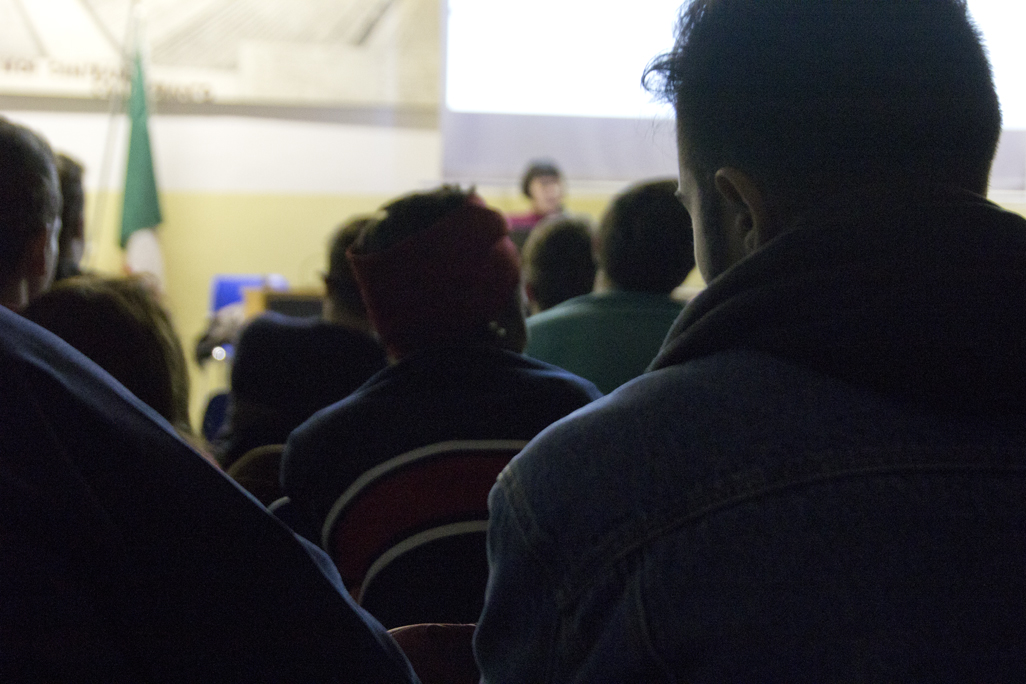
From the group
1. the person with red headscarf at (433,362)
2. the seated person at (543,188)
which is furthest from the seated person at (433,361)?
the seated person at (543,188)

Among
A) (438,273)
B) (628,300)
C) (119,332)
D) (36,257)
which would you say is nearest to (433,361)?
(438,273)

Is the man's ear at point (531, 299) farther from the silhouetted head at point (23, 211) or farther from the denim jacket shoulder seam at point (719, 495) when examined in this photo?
the denim jacket shoulder seam at point (719, 495)

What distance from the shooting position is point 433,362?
1.37 m

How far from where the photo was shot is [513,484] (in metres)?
0.64


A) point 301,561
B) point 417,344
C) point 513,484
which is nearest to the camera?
point 301,561

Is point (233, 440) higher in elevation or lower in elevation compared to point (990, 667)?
lower

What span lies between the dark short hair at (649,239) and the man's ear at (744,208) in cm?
122

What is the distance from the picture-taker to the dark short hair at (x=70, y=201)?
197 centimetres

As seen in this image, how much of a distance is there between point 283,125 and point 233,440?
14.0ft

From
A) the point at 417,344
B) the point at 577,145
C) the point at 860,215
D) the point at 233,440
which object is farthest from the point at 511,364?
the point at 577,145

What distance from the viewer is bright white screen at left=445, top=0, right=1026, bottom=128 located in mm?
5566

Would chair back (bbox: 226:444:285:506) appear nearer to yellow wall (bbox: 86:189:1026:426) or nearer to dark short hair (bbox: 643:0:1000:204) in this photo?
dark short hair (bbox: 643:0:1000:204)

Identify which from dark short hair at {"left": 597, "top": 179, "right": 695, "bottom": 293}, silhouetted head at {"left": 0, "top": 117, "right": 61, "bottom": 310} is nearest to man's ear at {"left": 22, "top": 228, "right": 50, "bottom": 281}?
silhouetted head at {"left": 0, "top": 117, "right": 61, "bottom": 310}

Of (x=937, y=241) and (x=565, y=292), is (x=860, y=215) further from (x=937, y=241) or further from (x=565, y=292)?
(x=565, y=292)
